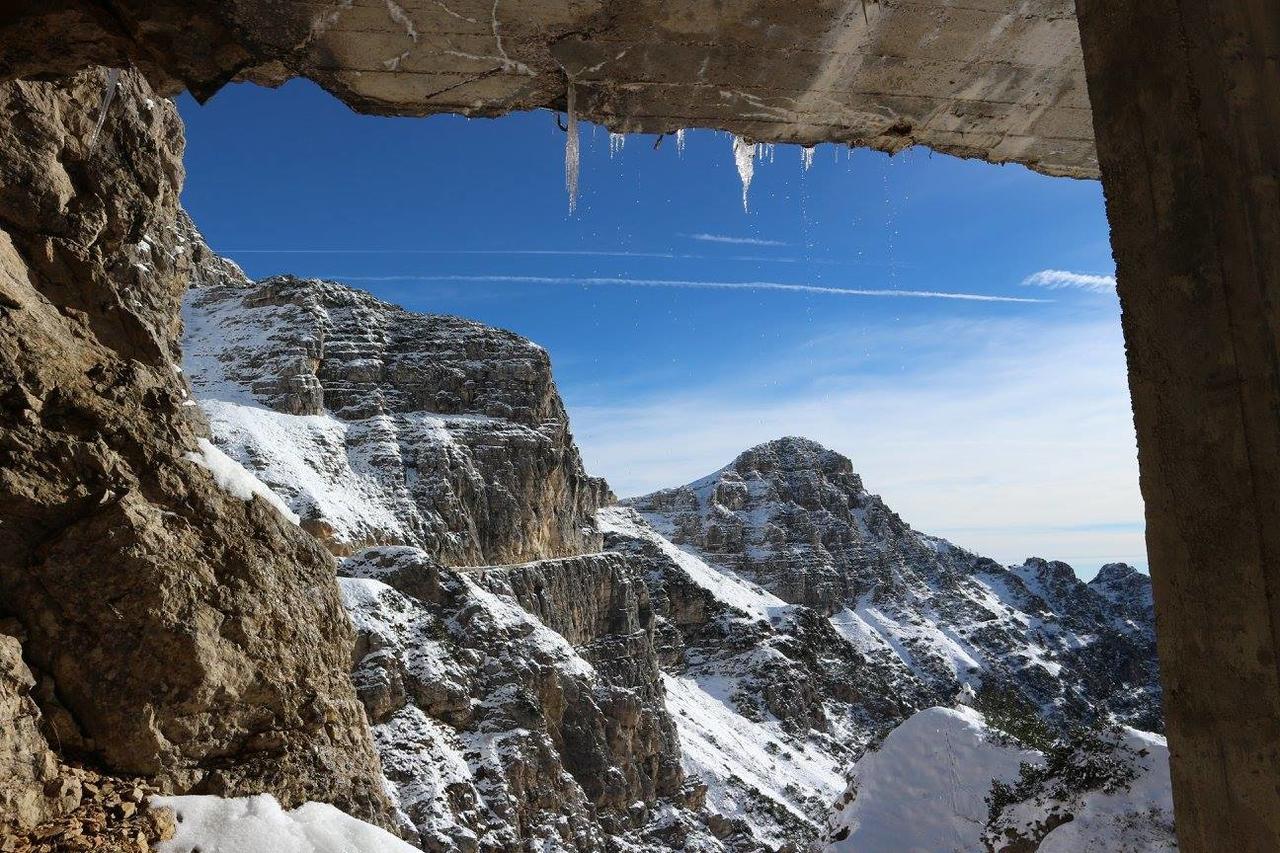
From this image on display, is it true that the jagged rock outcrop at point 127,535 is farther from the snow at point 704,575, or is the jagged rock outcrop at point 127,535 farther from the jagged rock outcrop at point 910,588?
the jagged rock outcrop at point 910,588

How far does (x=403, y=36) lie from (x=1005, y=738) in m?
19.8

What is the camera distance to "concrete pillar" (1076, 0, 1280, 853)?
134 cm

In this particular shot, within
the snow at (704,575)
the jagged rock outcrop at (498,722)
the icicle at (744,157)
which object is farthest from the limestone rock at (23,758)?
the snow at (704,575)

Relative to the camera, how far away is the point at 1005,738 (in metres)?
18.6

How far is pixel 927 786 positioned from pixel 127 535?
17.3 metres

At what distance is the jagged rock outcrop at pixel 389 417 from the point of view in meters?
51.5

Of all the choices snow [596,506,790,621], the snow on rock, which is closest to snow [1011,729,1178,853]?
the snow on rock

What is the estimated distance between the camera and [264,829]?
4363 millimetres

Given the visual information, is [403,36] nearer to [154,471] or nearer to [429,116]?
[429,116]

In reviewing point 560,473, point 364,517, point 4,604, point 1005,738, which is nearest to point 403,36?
point 4,604

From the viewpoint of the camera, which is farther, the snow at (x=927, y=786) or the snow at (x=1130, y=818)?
the snow at (x=927, y=786)

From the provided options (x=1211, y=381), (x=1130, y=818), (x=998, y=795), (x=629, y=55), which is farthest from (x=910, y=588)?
(x=1211, y=381)

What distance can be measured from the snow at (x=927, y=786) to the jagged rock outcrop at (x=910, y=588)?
7955 centimetres

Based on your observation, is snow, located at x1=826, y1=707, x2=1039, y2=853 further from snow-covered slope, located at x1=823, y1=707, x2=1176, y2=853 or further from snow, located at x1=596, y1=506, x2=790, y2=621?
snow, located at x1=596, y1=506, x2=790, y2=621
